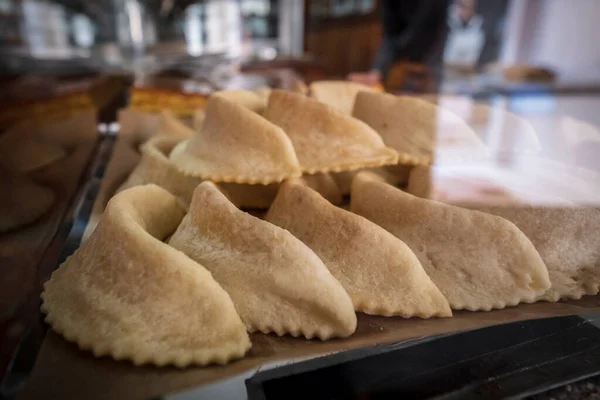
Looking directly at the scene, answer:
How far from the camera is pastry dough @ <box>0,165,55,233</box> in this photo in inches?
45.4

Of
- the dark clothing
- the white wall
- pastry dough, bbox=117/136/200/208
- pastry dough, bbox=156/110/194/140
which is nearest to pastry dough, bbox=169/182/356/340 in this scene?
pastry dough, bbox=117/136/200/208

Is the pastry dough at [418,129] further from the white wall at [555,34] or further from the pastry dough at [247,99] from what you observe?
the white wall at [555,34]

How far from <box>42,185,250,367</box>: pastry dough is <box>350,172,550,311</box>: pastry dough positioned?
434 mm

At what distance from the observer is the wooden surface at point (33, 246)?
0.72 metres

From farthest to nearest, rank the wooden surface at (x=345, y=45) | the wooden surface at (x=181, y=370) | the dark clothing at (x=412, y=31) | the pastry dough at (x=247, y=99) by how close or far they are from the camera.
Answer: the wooden surface at (x=345, y=45) → the dark clothing at (x=412, y=31) → the pastry dough at (x=247, y=99) → the wooden surface at (x=181, y=370)

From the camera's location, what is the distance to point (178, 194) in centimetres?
125

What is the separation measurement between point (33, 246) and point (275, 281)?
62 cm

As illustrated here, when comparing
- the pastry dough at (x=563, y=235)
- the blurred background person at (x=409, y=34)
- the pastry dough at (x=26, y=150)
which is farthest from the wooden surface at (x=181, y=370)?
the blurred background person at (x=409, y=34)

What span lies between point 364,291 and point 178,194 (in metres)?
0.64

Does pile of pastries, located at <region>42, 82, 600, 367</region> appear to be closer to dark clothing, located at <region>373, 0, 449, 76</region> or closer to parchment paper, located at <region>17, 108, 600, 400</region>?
parchment paper, located at <region>17, 108, 600, 400</region>

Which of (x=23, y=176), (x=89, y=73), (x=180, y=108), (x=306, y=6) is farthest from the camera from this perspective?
(x=306, y=6)

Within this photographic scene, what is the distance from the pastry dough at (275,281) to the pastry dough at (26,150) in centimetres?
96

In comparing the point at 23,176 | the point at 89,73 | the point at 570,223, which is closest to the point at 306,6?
the point at 89,73

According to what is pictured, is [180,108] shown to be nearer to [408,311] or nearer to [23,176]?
[23,176]
